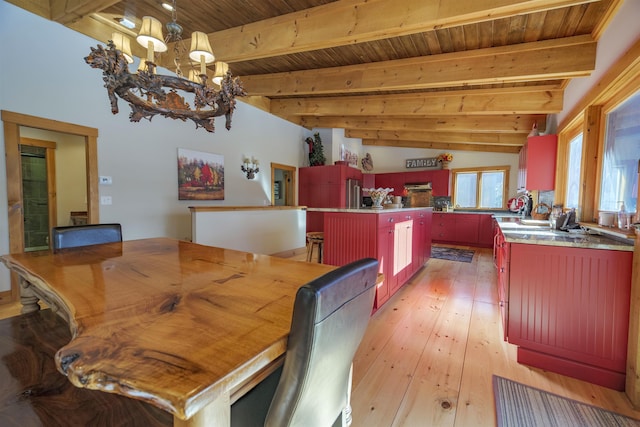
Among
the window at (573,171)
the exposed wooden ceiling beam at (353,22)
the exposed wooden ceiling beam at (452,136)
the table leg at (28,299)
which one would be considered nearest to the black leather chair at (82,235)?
the table leg at (28,299)

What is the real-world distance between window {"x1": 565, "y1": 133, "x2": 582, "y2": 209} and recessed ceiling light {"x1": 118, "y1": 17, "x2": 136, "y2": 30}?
4930 millimetres

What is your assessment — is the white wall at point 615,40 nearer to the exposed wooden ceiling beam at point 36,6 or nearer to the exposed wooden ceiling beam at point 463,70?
the exposed wooden ceiling beam at point 463,70

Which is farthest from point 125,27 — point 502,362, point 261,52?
point 502,362

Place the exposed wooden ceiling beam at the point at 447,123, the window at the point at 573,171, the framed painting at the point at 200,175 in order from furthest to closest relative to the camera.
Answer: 1. the exposed wooden ceiling beam at the point at 447,123
2. the framed painting at the point at 200,175
3. the window at the point at 573,171

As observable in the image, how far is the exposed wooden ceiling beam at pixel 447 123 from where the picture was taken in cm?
427

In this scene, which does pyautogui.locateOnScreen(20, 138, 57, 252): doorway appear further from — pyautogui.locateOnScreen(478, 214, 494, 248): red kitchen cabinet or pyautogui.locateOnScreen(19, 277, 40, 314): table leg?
pyautogui.locateOnScreen(478, 214, 494, 248): red kitchen cabinet

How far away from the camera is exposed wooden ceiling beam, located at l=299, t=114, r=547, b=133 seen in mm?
4273

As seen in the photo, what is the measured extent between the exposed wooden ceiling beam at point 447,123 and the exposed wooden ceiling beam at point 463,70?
1521mm

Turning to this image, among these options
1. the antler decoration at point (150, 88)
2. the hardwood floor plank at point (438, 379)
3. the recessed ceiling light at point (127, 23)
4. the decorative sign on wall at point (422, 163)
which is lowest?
the hardwood floor plank at point (438, 379)

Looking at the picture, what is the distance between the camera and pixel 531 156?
3.38 metres

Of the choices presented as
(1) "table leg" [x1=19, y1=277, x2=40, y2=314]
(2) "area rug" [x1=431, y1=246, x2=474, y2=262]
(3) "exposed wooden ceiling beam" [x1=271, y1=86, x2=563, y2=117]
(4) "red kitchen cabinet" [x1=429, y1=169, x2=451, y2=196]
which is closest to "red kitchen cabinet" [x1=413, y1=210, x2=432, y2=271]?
(2) "area rug" [x1=431, y1=246, x2=474, y2=262]

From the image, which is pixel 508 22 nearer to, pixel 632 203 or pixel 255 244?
pixel 632 203

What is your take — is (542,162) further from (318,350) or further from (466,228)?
(318,350)

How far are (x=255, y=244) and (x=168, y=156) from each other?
6.21ft
